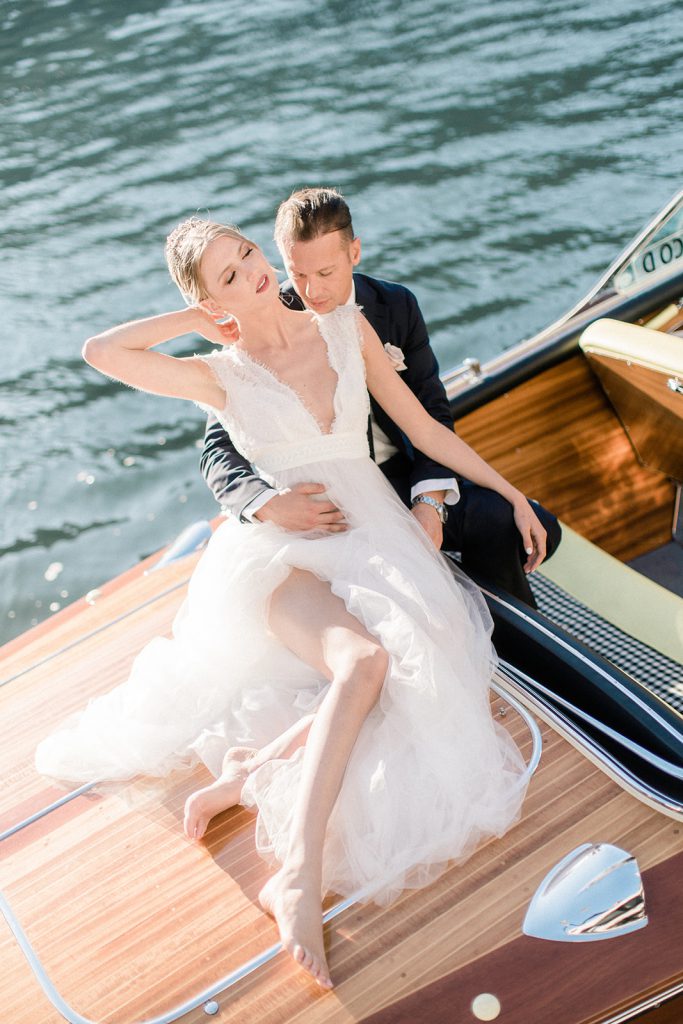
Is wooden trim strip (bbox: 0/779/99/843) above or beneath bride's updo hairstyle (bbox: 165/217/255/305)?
beneath

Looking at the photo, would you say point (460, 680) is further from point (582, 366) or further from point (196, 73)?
point (196, 73)

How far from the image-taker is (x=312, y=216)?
1952 millimetres

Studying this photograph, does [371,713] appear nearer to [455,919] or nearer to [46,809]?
[455,919]

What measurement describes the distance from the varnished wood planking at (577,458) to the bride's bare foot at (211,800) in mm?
1291

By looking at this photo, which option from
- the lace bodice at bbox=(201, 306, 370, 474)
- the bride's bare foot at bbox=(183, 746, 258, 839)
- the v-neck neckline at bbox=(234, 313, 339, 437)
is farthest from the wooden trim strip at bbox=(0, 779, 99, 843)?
the v-neck neckline at bbox=(234, 313, 339, 437)

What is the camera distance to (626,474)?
115 inches

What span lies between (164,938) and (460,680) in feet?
2.14

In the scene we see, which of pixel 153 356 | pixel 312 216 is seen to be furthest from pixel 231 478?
pixel 312 216

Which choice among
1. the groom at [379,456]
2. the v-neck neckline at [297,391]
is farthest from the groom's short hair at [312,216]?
the v-neck neckline at [297,391]

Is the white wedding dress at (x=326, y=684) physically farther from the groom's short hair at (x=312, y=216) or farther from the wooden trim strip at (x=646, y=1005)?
the wooden trim strip at (x=646, y=1005)

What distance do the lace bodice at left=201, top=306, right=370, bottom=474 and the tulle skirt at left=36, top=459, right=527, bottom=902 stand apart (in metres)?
0.04

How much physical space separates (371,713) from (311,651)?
0.17 meters

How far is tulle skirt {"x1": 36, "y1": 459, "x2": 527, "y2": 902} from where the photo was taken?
5.49 ft

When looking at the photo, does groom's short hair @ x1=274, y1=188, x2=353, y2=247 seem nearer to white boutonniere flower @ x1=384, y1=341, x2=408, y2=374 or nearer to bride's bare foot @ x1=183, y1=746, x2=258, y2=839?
white boutonniere flower @ x1=384, y1=341, x2=408, y2=374
